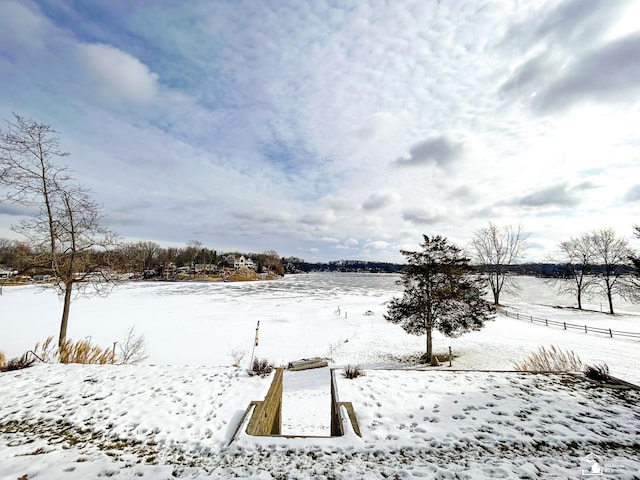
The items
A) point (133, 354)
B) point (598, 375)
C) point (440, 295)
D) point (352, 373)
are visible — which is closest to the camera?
point (598, 375)

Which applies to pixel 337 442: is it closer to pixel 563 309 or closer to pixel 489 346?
pixel 489 346

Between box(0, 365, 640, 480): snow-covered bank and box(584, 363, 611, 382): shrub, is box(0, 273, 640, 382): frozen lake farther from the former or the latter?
box(0, 365, 640, 480): snow-covered bank

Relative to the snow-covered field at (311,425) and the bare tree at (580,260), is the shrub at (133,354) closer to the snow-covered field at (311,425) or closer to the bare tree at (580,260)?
the snow-covered field at (311,425)

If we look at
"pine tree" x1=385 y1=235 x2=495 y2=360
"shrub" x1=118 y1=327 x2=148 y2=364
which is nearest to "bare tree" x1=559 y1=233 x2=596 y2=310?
"pine tree" x1=385 y1=235 x2=495 y2=360

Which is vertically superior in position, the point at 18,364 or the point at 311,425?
the point at 18,364

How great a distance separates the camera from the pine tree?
1464 cm

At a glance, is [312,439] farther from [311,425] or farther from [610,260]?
[610,260]

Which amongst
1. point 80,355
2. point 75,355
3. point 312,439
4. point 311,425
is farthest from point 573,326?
point 75,355

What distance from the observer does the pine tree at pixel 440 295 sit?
14.6m

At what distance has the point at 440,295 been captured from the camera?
14695 mm

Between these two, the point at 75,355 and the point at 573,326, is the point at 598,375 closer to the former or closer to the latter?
the point at 75,355

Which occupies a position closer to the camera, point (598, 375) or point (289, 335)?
point (598, 375)

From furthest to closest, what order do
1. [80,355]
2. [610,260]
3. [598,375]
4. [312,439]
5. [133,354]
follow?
1. [610,260]
2. [133,354]
3. [80,355]
4. [598,375]
5. [312,439]

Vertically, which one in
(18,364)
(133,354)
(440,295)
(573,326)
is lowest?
(573,326)
